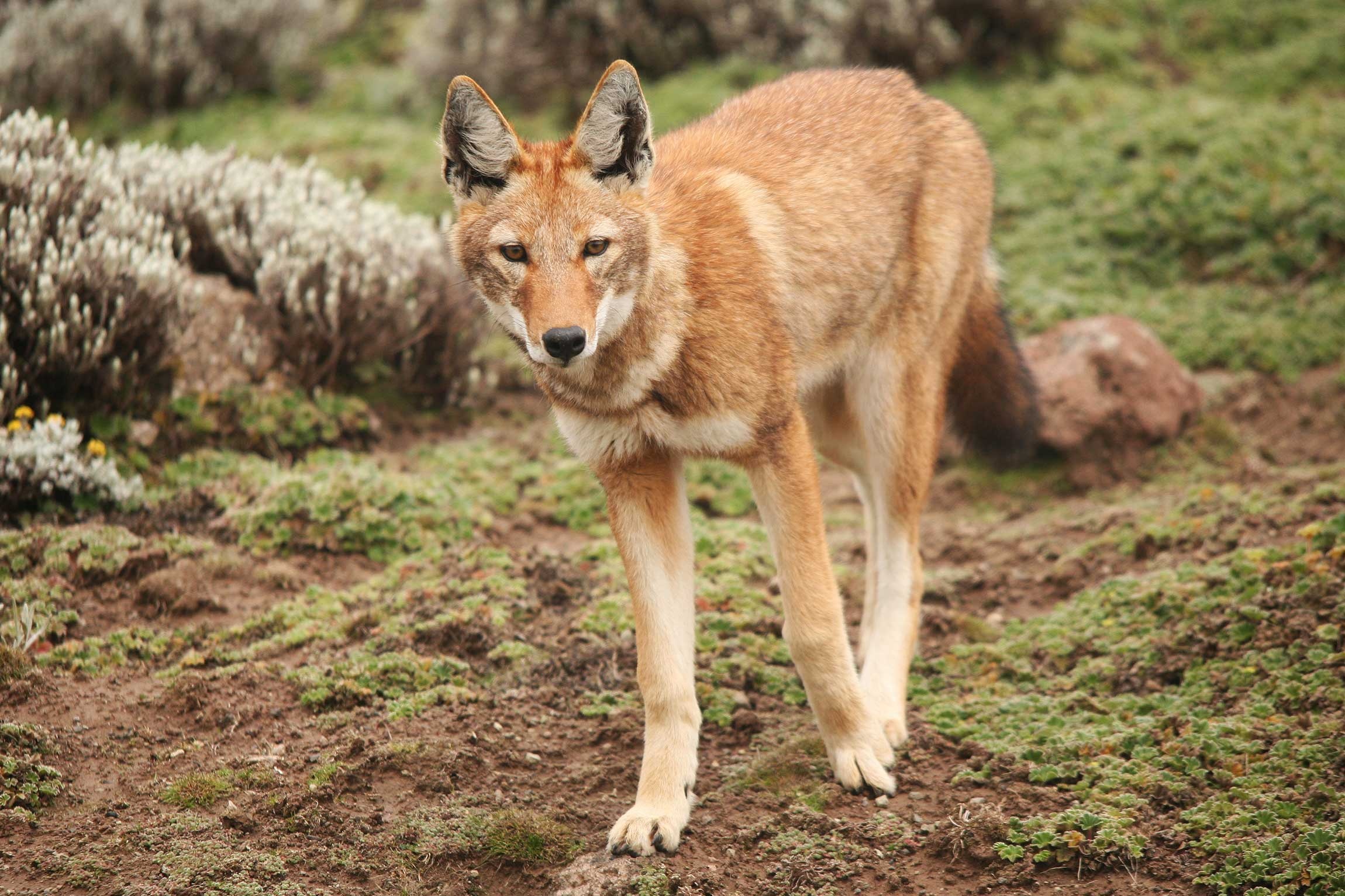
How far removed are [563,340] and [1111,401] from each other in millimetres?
4111

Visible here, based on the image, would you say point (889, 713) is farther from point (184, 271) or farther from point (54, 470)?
point (184, 271)

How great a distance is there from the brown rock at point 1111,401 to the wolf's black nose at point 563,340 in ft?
12.2

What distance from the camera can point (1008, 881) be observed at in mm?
3514

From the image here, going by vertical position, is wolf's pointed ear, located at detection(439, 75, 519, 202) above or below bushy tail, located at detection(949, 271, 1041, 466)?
above

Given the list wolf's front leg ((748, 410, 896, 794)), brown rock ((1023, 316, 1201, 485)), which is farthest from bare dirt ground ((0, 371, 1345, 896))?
brown rock ((1023, 316, 1201, 485))

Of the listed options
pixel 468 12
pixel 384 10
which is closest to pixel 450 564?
pixel 468 12

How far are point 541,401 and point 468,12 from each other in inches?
212

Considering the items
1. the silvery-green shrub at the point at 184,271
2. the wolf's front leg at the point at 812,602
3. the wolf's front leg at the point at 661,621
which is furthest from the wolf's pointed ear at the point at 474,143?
the silvery-green shrub at the point at 184,271

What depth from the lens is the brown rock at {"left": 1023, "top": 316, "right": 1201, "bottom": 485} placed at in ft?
21.0

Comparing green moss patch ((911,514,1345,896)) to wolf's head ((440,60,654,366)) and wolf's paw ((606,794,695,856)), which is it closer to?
wolf's paw ((606,794,695,856))

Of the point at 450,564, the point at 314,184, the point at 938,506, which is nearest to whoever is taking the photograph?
the point at 450,564

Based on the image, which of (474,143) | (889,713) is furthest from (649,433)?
(889,713)

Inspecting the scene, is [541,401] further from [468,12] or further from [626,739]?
[468,12]

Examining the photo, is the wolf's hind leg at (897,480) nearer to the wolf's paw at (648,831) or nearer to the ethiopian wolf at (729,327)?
the ethiopian wolf at (729,327)
